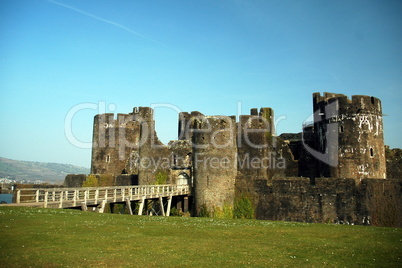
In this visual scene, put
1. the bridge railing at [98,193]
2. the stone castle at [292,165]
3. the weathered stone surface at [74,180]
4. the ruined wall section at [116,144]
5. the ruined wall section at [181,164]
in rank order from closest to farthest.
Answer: the bridge railing at [98,193]
the stone castle at [292,165]
the ruined wall section at [181,164]
the weathered stone surface at [74,180]
the ruined wall section at [116,144]

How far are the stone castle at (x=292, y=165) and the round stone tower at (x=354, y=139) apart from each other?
0.08 metres

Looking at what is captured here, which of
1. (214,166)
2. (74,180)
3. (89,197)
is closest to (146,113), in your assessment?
(74,180)

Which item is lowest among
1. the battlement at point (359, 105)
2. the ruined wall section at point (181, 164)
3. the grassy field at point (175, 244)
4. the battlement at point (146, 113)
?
the grassy field at point (175, 244)

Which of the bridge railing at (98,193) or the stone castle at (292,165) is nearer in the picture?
the bridge railing at (98,193)

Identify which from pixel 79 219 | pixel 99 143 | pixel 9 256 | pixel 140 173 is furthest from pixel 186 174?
pixel 9 256

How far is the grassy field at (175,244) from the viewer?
32.2ft

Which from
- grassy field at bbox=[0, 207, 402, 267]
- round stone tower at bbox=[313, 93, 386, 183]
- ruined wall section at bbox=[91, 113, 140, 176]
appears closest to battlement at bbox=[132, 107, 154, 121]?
ruined wall section at bbox=[91, 113, 140, 176]

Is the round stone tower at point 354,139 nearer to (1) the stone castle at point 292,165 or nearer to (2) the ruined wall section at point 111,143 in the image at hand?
(1) the stone castle at point 292,165

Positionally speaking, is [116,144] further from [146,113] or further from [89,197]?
[89,197]

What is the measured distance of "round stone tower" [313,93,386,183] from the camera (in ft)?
101

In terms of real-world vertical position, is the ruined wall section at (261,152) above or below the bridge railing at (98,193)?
above

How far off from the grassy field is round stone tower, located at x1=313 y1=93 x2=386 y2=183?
620 inches

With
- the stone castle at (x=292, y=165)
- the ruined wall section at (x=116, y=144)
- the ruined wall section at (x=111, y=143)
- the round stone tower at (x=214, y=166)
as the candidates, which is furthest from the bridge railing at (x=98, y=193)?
the ruined wall section at (x=111, y=143)

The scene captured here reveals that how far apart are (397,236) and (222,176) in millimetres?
16992
